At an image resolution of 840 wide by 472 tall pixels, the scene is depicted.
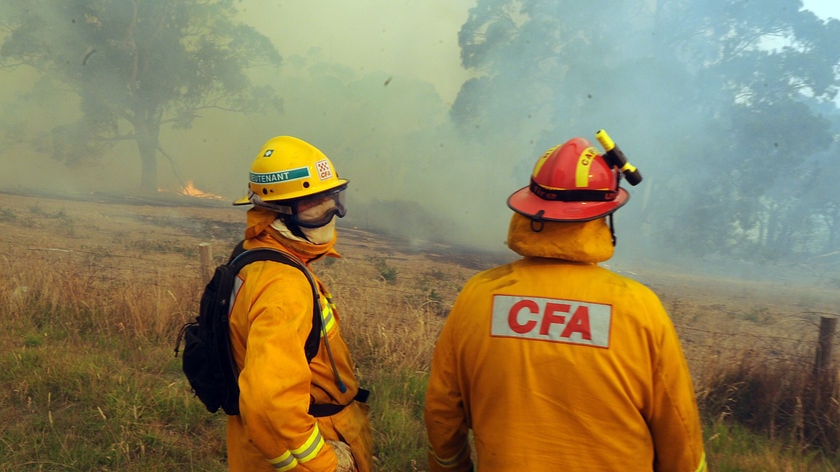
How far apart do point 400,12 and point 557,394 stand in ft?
73.2

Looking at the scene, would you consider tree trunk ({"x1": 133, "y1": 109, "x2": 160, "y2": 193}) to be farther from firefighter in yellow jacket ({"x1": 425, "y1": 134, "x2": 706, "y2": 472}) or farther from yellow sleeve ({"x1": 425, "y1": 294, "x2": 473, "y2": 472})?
firefighter in yellow jacket ({"x1": 425, "y1": 134, "x2": 706, "y2": 472})

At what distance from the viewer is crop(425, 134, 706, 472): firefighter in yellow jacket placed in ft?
4.87

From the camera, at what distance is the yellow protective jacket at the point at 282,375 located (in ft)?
5.46

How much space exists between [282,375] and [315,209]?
711 mm

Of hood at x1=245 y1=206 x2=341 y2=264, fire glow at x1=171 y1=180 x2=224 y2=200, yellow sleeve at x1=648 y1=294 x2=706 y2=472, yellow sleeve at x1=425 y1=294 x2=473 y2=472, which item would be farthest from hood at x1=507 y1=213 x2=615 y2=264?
fire glow at x1=171 y1=180 x2=224 y2=200

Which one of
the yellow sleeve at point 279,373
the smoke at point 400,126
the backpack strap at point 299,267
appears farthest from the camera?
the smoke at point 400,126

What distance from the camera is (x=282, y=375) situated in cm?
169

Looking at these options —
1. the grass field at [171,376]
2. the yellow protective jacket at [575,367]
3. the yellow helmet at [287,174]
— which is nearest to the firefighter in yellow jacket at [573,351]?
the yellow protective jacket at [575,367]

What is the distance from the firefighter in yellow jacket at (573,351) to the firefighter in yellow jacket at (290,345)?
54 cm

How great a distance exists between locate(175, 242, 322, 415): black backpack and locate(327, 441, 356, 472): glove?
1.16 feet

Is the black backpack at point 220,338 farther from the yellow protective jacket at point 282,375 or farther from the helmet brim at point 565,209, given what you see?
the helmet brim at point 565,209

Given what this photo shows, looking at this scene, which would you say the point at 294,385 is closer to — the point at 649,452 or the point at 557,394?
the point at 557,394

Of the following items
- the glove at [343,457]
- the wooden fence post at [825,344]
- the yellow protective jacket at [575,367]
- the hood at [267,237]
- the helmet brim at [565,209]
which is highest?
the helmet brim at [565,209]

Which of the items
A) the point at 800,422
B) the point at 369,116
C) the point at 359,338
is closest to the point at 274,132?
the point at 369,116
